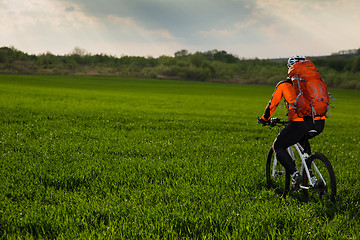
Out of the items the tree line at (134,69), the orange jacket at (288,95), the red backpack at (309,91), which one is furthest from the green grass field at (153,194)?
the tree line at (134,69)

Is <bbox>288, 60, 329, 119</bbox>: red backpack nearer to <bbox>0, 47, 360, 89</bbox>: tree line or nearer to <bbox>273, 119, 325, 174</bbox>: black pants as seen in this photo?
<bbox>273, 119, 325, 174</bbox>: black pants

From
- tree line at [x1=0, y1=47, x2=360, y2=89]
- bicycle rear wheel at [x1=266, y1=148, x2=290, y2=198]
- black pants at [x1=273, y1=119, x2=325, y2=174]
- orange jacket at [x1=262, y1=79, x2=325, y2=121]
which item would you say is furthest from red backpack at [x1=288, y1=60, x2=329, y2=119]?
tree line at [x1=0, y1=47, x2=360, y2=89]

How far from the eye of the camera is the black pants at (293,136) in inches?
207

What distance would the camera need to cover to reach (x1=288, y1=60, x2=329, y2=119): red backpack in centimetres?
498

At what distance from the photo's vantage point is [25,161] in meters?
8.29

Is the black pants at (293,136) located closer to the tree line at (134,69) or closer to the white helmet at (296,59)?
the white helmet at (296,59)

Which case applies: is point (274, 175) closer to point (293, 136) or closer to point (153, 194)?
point (293, 136)

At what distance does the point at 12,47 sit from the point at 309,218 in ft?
577

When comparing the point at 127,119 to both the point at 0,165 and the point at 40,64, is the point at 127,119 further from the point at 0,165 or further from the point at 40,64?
the point at 40,64

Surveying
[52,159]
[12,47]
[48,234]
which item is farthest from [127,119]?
[12,47]

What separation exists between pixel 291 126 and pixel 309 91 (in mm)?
751

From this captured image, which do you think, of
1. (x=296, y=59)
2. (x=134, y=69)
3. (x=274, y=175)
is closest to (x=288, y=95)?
(x=296, y=59)

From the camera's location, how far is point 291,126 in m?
5.40

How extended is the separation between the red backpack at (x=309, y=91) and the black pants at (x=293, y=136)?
224 mm
